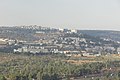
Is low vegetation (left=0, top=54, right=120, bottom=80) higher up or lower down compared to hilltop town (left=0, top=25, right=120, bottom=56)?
higher up

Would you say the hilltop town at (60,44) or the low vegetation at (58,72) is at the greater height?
the low vegetation at (58,72)

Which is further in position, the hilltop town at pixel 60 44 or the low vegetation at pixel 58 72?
the hilltop town at pixel 60 44

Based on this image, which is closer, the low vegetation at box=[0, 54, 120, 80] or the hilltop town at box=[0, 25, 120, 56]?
the low vegetation at box=[0, 54, 120, 80]

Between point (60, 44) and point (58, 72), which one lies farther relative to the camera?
point (60, 44)

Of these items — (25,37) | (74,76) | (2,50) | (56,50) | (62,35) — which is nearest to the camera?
(74,76)

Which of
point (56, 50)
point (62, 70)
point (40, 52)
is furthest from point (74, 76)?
point (56, 50)

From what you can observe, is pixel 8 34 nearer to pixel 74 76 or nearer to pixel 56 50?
pixel 56 50

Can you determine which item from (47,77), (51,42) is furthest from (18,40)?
(47,77)

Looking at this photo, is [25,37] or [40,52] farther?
[25,37]

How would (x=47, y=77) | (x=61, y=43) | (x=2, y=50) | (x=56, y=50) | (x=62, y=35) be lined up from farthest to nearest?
(x=62, y=35) < (x=61, y=43) < (x=56, y=50) < (x=2, y=50) < (x=47, y=77)

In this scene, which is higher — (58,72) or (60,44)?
(58,72)
